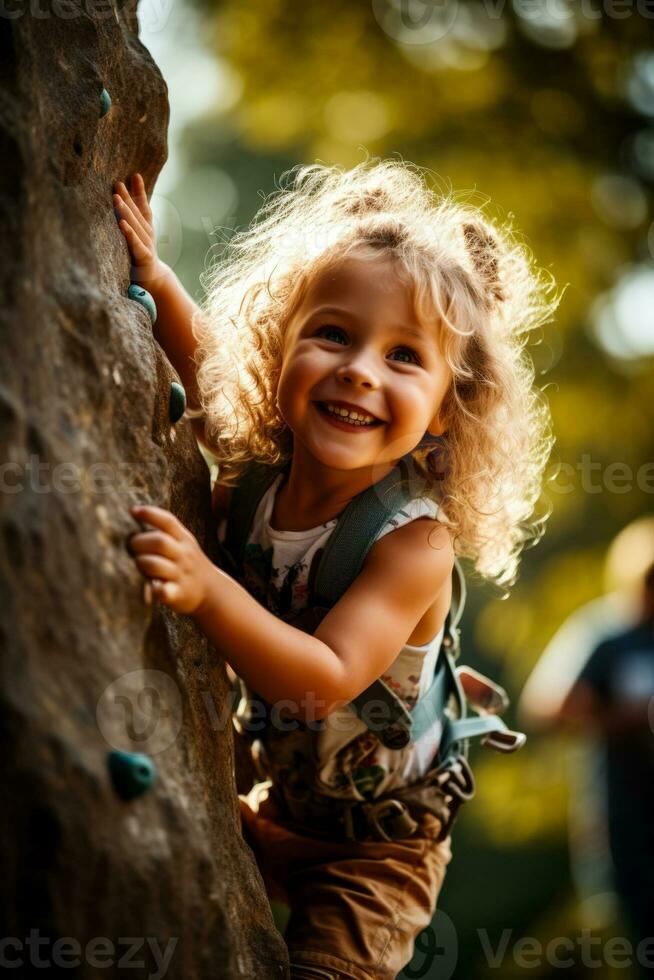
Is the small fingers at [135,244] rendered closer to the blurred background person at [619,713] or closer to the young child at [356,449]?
the young child at [356,449]

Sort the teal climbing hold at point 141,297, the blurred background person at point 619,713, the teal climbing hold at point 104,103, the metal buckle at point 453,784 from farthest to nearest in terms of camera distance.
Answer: the blurred background person at point 619,713, the metal buckle at point 453,784, the teal climbing hold at point 141,297, the teal climbing hold at point 104,103

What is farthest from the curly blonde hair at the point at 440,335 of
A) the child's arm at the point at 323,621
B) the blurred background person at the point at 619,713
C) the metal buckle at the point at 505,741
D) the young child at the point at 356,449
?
the blurred background person at the point at 619,713

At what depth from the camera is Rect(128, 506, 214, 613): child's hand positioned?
1.35m

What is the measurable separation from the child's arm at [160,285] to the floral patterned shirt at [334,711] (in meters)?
0.35

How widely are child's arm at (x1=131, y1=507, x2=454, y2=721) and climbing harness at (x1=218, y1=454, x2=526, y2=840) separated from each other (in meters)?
0.07

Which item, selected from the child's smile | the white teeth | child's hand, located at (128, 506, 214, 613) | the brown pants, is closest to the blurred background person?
the brown pants

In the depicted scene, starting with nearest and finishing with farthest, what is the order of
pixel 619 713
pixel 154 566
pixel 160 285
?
pixel 154 566 < pixel 160 285 < pixel 619 713

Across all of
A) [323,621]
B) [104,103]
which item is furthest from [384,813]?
[104,103]

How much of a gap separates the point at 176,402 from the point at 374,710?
0.74 metres

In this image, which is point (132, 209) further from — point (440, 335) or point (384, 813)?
point (384, 813)

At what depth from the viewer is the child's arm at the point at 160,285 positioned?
1.95 meters

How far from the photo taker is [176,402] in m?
1.73

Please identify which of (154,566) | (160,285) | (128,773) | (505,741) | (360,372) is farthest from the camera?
(505,741)

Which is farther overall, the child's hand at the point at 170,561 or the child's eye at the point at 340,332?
the child's eye at the point at 340,332
